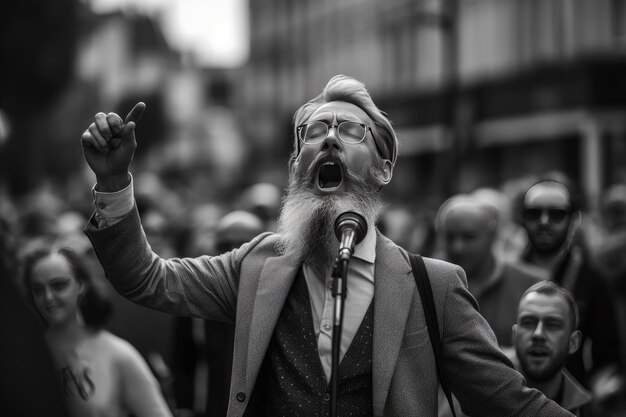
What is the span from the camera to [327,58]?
1886 inches

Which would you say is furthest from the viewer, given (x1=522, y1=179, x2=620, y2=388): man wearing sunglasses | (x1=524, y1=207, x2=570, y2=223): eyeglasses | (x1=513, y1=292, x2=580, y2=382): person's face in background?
(x1=524, y1=207, x2=570, y2=223): eyeglasses

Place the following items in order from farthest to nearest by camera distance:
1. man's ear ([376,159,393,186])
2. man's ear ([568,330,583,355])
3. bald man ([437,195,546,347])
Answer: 1. bald man ([437,195,546,347])
2. man's ear ([568,330,583,355])
3. man's ear ([376,159,393,186])

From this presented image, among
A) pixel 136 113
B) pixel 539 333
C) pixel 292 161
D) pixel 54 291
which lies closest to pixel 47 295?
pixel 54 291

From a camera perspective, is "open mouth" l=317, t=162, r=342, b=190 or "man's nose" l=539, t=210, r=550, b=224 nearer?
"open mouth" l=317, t=162, r=342, b=190

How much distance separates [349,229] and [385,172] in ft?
2.28

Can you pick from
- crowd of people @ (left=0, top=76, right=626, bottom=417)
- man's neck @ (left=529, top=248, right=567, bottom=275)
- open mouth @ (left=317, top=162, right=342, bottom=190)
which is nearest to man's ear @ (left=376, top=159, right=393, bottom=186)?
crowd of people @ (left=0, top=76, right=626, bottom=417)

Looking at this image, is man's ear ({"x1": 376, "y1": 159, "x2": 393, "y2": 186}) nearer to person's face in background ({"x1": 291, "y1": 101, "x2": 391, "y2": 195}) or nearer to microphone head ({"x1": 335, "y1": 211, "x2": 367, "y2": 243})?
person's face in background ({"x1": 291, "y1": 101, "x2": 391, "y2": 195})

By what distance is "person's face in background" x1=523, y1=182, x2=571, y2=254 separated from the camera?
246 inches

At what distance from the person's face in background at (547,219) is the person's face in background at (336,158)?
8.40 ft

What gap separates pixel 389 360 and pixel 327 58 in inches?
1774

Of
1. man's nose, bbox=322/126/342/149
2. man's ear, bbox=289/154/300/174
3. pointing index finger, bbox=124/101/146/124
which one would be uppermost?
pointing index finger, bbox=124/101/146/124

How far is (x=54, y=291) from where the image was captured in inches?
198

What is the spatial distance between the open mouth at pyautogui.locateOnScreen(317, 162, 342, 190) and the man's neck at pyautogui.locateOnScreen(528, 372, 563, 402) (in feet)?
4.67

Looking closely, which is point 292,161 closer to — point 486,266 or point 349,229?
point 349,229
